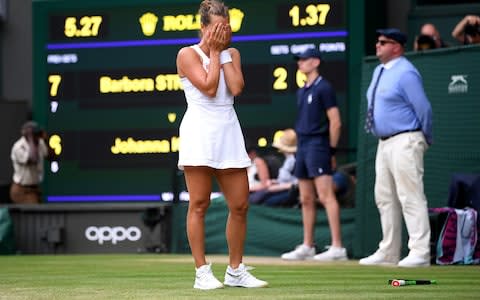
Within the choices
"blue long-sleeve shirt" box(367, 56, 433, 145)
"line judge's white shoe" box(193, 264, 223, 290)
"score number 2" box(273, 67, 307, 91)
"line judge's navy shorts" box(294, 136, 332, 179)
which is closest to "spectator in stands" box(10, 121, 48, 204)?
"score number 2" box(273, 67, 307, 91)

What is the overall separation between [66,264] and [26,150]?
5250 millimetres

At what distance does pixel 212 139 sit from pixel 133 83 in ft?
29.6

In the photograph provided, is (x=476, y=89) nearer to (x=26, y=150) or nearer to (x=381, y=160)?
(x=381, y=160)

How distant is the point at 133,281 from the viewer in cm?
1051

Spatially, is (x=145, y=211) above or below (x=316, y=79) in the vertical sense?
below

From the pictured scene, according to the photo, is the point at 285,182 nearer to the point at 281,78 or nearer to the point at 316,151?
the point at 281,78

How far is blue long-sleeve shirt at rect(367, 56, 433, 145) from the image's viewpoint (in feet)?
42.2

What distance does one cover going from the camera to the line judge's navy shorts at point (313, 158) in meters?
14.4

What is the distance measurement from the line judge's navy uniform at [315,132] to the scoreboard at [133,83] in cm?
269

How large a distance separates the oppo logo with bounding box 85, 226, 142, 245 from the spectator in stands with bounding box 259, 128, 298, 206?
1970 mm

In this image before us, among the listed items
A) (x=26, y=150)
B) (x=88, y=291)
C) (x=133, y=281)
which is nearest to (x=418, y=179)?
(x=133, y=281)

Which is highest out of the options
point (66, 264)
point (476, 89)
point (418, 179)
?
point (476, 89)

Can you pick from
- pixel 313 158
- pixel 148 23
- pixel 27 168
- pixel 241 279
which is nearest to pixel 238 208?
pixel 241 279

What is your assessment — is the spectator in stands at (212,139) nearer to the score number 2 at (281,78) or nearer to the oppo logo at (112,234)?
the score number 2 at (281,78)
